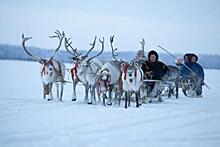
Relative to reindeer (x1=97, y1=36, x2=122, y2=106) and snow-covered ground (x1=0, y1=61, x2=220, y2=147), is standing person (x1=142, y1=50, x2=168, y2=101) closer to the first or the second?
reindeer (x1=97, y1=36, x2=122, y2=106)

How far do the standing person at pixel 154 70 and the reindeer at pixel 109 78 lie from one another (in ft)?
4.65

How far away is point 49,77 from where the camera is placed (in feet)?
40.7

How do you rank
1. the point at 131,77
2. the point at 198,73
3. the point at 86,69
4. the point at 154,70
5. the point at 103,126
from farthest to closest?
the point at 198,73 → the point at 154,70 → the point at 86,69 → the point at 131,77 → the point at 103,126

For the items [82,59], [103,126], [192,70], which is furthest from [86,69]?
[192,70]

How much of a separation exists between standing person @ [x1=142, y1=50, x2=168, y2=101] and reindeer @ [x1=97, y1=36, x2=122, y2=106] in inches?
55.8

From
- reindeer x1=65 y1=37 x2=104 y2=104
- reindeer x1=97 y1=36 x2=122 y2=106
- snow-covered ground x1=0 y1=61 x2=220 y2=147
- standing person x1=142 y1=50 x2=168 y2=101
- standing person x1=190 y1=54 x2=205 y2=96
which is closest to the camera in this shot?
snow-covered ground x1=0 y1=61 x2=220 y2=147

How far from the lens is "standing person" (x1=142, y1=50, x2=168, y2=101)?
42.3 feet

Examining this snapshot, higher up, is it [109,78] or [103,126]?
[109,78]

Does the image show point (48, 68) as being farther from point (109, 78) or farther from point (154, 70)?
point (154, 70)

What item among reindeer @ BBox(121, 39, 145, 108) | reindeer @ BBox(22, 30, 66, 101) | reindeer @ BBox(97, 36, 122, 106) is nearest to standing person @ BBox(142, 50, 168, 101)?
reindeer @ BBox(97, 36, 122, 106)

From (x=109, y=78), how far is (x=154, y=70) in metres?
2.25

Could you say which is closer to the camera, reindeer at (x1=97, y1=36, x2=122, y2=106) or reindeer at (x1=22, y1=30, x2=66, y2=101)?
reindeer at (x1=97, y1=36, x2=122, y2=106)

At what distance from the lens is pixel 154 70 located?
13.0 meters

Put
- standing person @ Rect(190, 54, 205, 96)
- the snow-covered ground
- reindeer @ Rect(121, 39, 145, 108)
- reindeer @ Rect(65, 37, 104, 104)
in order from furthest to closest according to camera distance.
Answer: standing person @ Rect(190, 54, 205, 96)
reindeer @ Rect(65, 37, 104, 104)
reindeer @ Rect(121, 39, 145, 108)
the snow-covered ground
